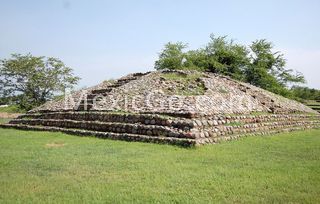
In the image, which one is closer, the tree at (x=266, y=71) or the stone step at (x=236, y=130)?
the stone step at (x=236, y=130)

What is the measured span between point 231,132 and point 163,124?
210 cm

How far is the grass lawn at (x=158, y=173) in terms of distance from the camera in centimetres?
441

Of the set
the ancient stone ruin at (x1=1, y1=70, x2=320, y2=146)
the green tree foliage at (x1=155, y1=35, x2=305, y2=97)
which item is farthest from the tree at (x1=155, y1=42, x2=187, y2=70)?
the ancient stone ruin at (x1=1, y1=70, x2=320, y2=146)

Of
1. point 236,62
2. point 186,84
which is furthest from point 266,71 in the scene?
point 186,84

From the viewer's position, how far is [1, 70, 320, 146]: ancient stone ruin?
32.1 feet

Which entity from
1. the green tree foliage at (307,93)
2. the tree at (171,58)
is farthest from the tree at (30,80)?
the green tree foliage at (307,93)

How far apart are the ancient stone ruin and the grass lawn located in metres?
1.17

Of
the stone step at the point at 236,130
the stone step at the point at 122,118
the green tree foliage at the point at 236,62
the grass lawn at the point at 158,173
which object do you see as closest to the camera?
the grass lawn at the point at 158,173

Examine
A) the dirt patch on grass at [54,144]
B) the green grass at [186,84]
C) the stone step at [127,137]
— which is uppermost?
the green grass at [186,84]

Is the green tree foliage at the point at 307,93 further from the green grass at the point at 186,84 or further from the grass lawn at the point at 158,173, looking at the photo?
the grass lawn at the point at 158,173

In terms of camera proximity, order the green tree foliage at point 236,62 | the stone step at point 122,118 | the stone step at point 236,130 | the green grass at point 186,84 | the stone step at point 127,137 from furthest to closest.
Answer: the green tree foliage at point 236,62 < the green grass at point 186,84 < the stone step at point 122,118 < the stone step at point 236,130 < the stone step at point 127,137

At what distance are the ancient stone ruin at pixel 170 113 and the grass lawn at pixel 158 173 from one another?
117 centimetres

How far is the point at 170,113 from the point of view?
1070 cm

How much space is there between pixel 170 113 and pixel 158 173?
5160 millimetres
